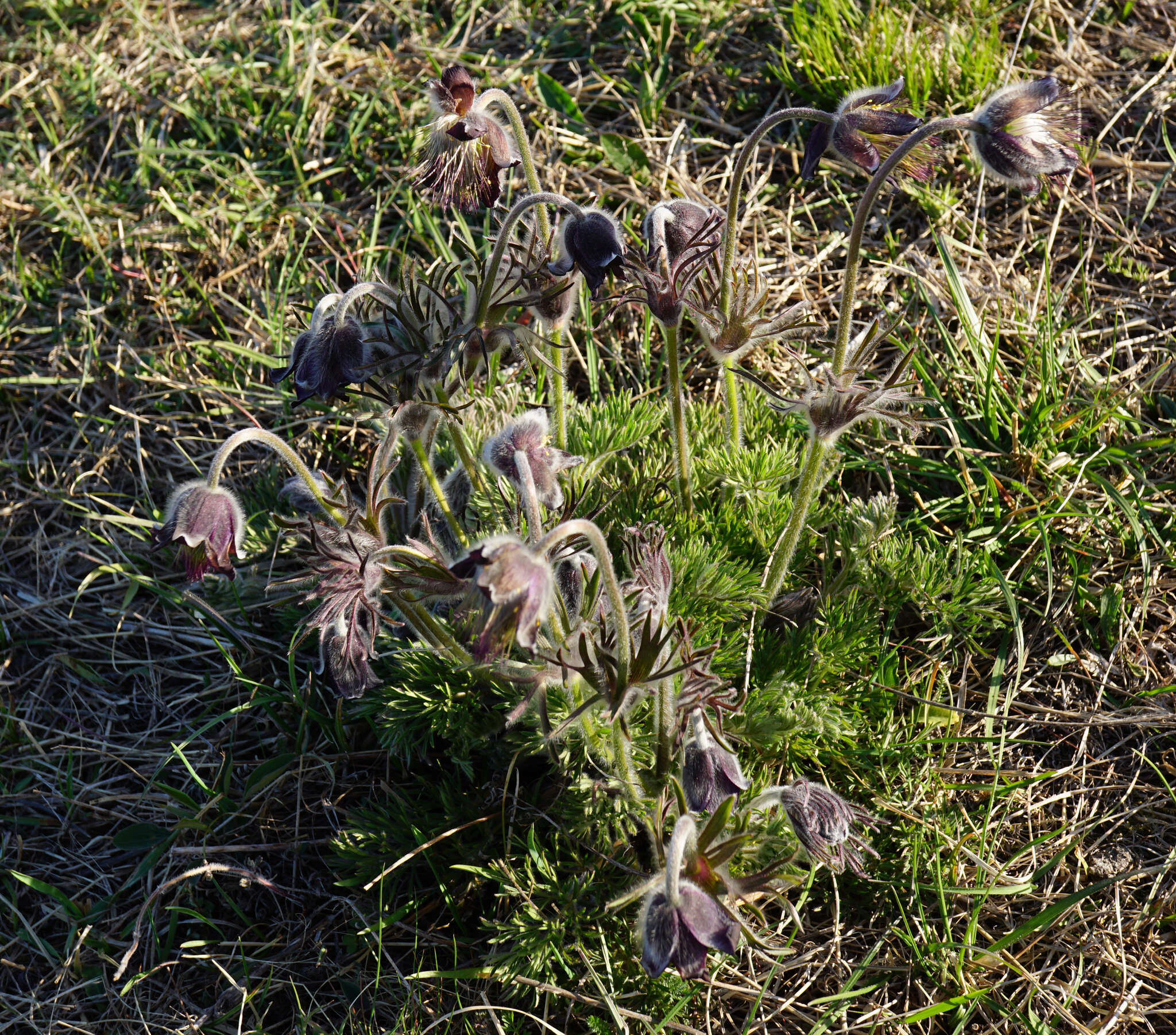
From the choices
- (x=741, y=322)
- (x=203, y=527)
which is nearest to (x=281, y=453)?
(x=203, y=527)

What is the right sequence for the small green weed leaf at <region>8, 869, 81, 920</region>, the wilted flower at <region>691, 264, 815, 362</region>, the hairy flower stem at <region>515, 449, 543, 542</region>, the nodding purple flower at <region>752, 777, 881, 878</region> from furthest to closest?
the small green weed leaf at <region>8, 869, 81, 920</region> → the wilted flower at <region>691, 264, 815, 362</region> → the nodding purple flower at <region>752, 777, 881, 878</region> → the hairy flower stem at <region>515, 449, 543, 542</region>

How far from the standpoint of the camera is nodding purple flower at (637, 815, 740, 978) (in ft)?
5.87

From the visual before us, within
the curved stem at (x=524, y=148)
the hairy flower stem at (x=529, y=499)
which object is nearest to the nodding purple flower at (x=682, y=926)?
the hairy flower stem at (x=529, y=499)

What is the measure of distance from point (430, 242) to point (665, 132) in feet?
3.06

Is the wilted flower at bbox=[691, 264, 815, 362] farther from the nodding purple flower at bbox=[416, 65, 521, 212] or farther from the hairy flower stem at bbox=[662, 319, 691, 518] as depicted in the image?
the nodding purple flower at bbox=[416, 65, 521, 212]

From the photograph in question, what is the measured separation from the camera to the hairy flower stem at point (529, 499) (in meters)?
1.89

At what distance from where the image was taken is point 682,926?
1799 mm

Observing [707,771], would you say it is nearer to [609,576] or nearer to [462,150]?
[609,576]

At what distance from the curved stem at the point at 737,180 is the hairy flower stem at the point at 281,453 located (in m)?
0.97

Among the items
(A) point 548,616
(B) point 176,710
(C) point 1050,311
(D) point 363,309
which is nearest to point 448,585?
(A) point 548,616

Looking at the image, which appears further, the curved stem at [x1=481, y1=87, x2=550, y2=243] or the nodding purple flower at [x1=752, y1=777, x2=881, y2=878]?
the curved stem at [x1=481, y1=87, x2=550, y2=243]

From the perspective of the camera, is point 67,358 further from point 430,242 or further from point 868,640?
point 868,640

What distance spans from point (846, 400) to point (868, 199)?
406 millimetres

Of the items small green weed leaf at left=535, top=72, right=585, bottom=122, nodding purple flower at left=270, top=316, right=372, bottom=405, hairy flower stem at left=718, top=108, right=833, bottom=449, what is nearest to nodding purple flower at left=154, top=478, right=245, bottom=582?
nodding purple flower at left=270, top=316, right=372, bottom=405
